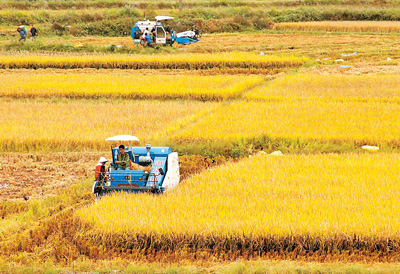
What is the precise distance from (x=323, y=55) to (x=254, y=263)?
23.7m

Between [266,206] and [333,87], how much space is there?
13.2 m

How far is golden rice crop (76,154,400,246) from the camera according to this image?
7688 mm

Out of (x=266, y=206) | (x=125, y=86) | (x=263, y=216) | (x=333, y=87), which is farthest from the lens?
(x=125, y=86)

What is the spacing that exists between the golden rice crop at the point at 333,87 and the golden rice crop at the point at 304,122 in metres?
1.11

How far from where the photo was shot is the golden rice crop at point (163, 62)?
26.6 metres

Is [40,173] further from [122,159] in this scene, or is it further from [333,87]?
[333,87]

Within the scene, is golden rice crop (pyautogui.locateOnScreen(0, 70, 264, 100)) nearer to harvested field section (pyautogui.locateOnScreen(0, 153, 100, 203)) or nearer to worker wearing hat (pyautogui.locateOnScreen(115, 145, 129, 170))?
harvested field section (pyautogui.locateOnScreen(0, 153, 100, 203))

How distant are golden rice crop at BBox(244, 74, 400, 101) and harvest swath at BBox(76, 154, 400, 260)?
29.4 ft

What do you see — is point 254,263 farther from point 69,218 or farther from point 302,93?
point 302,93

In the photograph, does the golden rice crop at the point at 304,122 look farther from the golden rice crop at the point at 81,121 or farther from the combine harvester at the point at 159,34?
the combine harvester at the point at 159,34

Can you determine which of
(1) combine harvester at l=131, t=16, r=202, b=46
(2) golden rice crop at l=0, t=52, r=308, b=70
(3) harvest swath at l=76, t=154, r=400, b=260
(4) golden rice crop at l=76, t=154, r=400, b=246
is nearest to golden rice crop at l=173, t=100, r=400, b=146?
(4) golden rice crop at l=76, t=154, r=400, b=246

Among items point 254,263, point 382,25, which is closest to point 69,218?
point 254,263

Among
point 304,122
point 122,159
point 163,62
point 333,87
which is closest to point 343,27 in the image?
point 163,62

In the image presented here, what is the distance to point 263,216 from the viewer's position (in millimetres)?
8117
